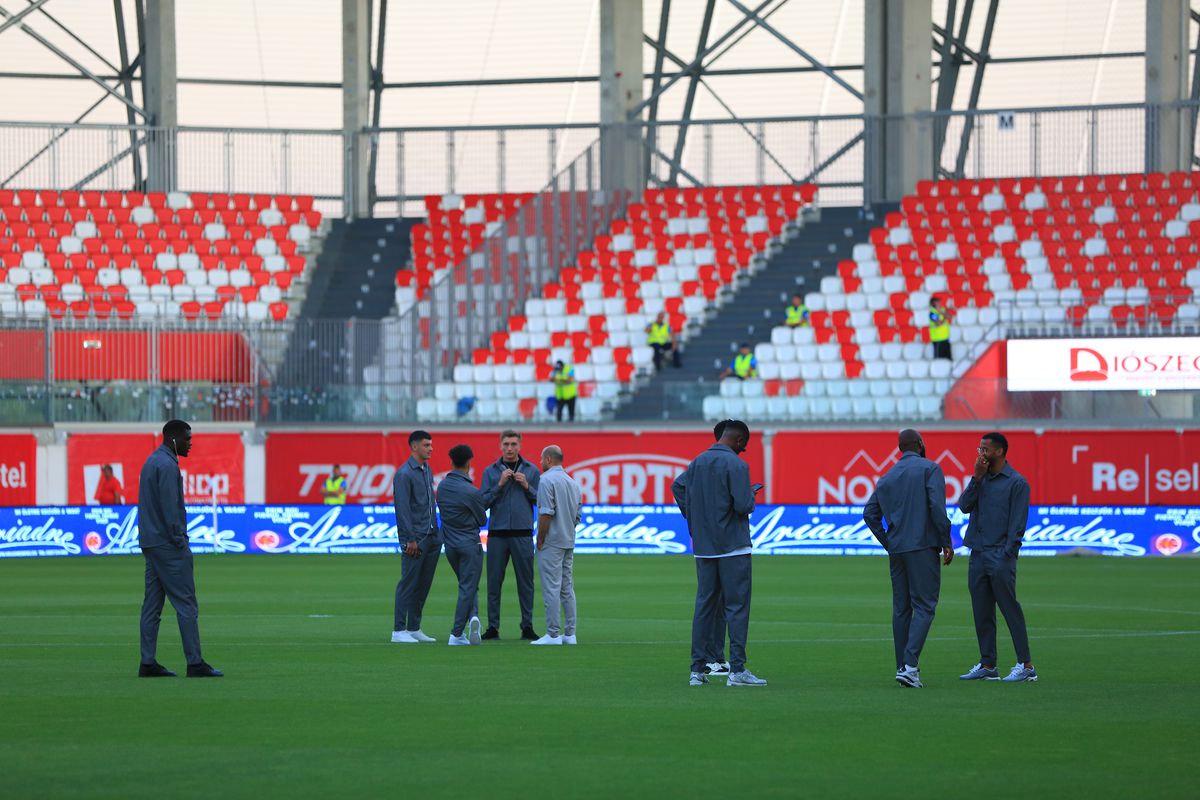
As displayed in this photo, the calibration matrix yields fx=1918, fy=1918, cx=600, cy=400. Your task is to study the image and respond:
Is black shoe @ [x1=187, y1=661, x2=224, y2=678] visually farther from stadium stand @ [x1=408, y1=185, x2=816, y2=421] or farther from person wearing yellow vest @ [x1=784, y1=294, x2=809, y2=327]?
person wearing yellow vest @ [x1=784, y1=294, x2=809, y2=327]

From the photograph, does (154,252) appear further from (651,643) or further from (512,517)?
(651,643)

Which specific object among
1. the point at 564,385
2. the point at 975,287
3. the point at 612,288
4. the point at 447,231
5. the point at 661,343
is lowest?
the point at 564,385

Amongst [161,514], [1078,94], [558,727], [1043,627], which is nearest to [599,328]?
[1078,94]

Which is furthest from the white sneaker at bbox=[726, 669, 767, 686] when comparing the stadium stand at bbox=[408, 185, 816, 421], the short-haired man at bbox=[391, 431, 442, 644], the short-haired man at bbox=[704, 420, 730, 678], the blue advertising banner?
the stadium stand at bbox=[408, 185, 816, 421]

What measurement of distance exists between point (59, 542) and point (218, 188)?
58.6ft

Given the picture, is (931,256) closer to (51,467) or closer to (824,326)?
(824,326)

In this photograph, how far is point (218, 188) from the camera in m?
50.6

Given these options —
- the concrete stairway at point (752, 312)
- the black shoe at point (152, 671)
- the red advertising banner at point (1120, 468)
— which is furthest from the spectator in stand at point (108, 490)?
the black shoe at point (152, 671)

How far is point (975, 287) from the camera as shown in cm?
4169

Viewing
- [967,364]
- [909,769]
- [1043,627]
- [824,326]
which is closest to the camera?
[909,769]

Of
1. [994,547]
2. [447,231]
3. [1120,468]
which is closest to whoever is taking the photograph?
[994,547]

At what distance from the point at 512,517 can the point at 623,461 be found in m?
21.4

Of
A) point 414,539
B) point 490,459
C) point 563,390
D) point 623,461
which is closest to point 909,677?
point 414,539

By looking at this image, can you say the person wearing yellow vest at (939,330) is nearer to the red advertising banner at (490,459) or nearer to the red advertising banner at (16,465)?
the red advertising banner at (490,459)
